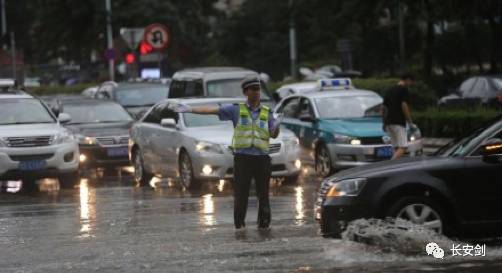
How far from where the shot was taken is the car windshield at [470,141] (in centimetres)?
972

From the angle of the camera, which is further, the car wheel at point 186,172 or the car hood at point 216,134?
the car wheel at point 186,172

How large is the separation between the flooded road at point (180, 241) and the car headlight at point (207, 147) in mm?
696

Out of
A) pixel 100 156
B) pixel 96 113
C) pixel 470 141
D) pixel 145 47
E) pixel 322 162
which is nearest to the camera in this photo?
pixel 470 141

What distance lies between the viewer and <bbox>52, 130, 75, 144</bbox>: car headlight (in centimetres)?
1705

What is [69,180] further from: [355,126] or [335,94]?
[335,94]

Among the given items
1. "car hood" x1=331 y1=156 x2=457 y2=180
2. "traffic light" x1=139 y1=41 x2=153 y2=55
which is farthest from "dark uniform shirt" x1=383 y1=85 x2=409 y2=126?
"traffic light" x1=139 y1=41 x2=153 y2=55

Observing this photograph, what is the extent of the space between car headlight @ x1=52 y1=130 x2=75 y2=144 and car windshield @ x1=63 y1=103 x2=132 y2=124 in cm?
463

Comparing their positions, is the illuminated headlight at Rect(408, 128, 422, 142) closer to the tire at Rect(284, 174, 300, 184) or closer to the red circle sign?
the tire at Rect(284, 174, 300, 184)

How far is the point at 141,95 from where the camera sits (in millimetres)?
26688

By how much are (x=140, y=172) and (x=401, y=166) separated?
9381 millimetres

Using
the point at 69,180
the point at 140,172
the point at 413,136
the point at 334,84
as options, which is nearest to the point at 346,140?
the point at 413,136

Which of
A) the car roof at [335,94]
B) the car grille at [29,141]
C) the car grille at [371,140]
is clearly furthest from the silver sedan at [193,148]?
the car roof at [335,94]

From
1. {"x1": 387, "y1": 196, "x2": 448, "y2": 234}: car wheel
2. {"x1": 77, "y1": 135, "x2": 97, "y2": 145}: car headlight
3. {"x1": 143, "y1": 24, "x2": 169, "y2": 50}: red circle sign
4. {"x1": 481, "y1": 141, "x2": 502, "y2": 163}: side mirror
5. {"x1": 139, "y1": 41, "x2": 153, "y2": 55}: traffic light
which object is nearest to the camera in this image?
{"x1": 481, "y1": 141, "x2": 502, "y2": 163}: side mirror

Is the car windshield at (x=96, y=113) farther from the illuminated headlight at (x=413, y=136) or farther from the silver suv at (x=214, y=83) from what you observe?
the illuminated headlight at (x=413, y=136)
